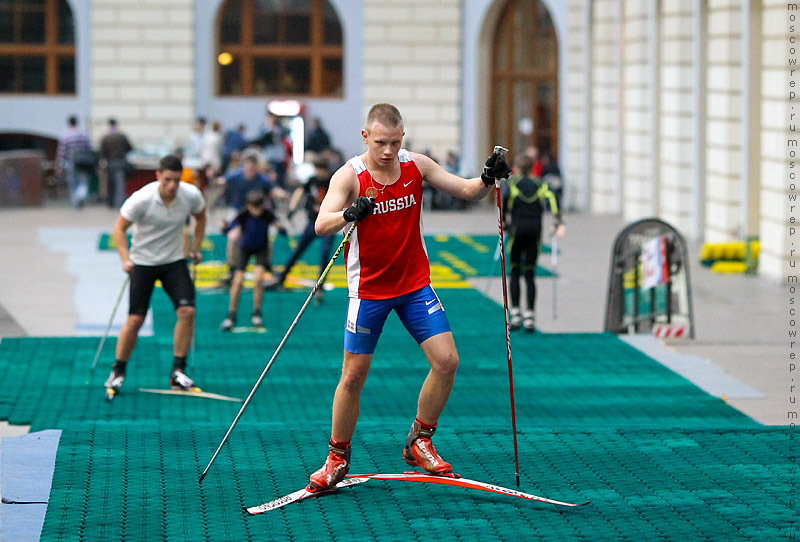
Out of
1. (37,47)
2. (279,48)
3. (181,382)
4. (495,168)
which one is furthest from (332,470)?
(37,47)

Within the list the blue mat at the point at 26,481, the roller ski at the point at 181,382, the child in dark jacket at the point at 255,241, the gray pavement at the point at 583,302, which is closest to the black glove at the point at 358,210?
the blue mat at the point at 26,481

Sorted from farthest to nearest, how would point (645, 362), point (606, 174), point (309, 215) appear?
point (606, 174) → point (309, 215) → point (645, 362)

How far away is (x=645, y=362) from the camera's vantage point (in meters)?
12.4

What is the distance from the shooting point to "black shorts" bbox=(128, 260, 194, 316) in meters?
10.9

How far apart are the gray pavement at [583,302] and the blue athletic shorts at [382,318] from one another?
347cm

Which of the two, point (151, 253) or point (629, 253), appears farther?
point (629, 253)

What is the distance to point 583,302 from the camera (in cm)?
1705

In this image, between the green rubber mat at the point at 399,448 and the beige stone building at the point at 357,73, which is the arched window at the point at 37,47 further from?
the green rubber mat at the point at 399,448

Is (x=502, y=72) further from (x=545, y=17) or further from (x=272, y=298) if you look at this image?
(x=272, y=298)

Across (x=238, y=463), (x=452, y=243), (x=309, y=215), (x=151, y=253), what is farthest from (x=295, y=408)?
(x=452, y=243)

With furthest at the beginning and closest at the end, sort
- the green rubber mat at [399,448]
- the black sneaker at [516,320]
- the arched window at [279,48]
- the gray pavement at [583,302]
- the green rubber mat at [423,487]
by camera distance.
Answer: the arched window at [279,48] → the black sneaker at [516,320] → the gray pavement at [583,302] → the green rubber mat at [399,448] → the green rubber mat at [423,487]

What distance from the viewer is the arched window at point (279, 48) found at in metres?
32.8

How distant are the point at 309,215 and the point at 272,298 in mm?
1133

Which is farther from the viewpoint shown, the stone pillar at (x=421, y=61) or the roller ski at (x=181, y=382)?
the stone pillar at (x=421, y=61)
